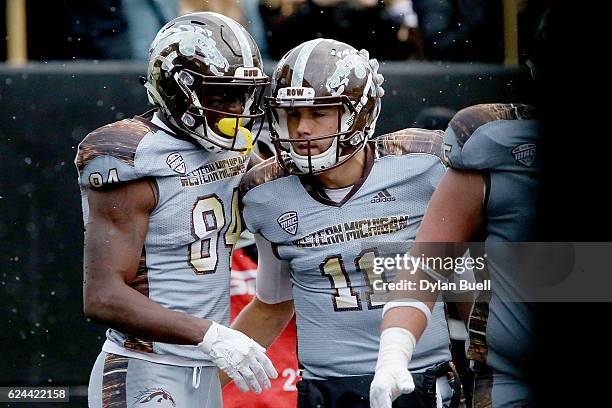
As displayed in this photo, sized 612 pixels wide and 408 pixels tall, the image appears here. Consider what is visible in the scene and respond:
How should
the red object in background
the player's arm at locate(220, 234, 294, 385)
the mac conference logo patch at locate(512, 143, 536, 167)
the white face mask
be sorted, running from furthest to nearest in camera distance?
the red object in background
the player's arm at locate(220, 234, 294, 385)
the white face mask
the mac conference logo patch at locate(512, 143, 536, 167)

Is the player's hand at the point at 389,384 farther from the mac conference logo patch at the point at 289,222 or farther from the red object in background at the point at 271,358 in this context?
the red object in background at the point at 271,358

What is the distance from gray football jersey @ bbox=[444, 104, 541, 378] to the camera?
85.7 inches

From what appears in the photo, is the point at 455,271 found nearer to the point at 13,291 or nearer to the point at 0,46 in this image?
the point at 13,291

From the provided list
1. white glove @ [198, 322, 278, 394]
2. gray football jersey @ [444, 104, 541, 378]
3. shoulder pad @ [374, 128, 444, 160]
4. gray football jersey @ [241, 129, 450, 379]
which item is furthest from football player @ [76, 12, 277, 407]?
gray football jersey @ [444, 104, 541, 378]

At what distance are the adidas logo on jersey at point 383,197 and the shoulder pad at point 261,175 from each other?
20 centimetres

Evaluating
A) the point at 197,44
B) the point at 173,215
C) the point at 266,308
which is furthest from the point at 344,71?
the point at 266,308

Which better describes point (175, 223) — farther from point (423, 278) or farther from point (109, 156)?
point (423, 278)

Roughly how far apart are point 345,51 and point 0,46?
1.34m

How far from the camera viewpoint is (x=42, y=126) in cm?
351

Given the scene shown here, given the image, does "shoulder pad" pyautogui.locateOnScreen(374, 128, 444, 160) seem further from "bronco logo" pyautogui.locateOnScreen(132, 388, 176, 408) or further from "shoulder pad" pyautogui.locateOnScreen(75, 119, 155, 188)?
"bronco logo" pyautogui.locateOnScreen(132, 388, 176, 408)

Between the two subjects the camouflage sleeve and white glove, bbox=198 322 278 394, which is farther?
the camouflage sleeve

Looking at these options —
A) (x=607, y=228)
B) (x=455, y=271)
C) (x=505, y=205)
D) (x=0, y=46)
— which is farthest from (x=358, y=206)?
(x=0, y=46)

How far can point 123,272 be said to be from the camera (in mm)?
2568

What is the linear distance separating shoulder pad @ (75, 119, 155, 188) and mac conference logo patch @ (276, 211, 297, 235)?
325mm
